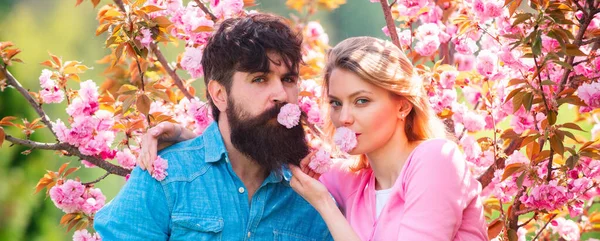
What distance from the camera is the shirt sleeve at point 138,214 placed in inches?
87.9

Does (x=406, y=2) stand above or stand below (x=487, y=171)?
above

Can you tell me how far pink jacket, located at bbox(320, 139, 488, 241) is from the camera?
6.92 feet

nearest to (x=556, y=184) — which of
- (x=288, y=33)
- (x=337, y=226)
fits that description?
(x=337, y=226)

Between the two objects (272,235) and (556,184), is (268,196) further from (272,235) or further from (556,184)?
(556,184)

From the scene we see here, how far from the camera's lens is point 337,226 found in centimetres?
214

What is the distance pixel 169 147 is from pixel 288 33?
0.59 meters

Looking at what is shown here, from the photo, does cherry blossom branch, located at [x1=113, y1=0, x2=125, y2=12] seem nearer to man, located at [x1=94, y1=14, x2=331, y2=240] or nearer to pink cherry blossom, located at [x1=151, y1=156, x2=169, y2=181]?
man, located at [x1=94, y1=14, x2=331, y2=240]

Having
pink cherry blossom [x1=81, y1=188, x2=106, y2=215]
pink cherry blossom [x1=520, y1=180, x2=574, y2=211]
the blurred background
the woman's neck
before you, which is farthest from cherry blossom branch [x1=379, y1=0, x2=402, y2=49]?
the blurred background

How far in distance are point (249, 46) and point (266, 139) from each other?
318 millimetres

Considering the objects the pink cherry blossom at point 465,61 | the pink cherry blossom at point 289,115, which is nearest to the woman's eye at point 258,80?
the pink cherry blossom at point 289,115

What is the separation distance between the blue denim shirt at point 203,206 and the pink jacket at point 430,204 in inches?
9.9

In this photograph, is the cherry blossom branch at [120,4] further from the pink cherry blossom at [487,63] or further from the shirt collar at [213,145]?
the pink cherry blossom at [487,63]

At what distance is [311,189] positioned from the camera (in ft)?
7.29

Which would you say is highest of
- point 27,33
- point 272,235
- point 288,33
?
point 288,33
